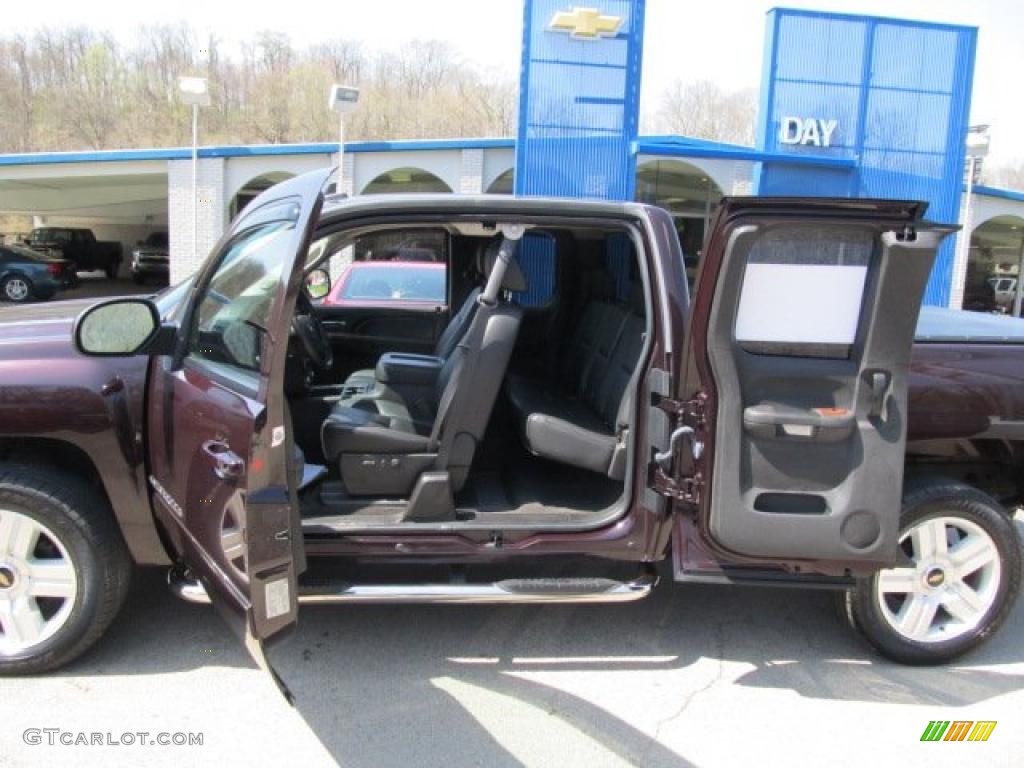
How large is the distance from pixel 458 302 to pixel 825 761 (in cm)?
309

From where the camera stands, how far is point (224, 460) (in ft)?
8.08

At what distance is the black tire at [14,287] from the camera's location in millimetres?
20516

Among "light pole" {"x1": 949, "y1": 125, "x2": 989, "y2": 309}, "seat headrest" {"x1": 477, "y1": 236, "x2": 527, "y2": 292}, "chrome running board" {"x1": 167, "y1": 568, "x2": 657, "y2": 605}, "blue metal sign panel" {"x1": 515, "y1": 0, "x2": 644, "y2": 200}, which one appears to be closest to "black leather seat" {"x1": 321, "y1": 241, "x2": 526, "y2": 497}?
"seat headrest" {"x1": 477, "y1": 236, "x2": 527, "y2": 292}

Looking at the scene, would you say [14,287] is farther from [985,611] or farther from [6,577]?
[985,611]

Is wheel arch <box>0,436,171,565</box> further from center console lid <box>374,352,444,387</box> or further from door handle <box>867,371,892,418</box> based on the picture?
door handle <box>867,371,892,418</box>

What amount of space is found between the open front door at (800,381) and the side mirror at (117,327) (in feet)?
6.25

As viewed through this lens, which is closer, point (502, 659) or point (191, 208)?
point (502, 659)

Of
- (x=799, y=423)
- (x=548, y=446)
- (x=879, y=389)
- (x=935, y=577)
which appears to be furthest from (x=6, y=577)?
(x=935, y=577)

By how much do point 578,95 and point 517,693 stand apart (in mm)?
11881

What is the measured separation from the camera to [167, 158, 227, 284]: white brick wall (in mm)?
19281

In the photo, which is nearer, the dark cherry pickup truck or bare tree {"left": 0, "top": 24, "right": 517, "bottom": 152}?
the dark cherry pickup truck

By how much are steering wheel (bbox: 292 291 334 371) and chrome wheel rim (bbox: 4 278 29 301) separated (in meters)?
19.5

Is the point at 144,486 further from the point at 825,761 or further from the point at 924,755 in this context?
the point at 924,755

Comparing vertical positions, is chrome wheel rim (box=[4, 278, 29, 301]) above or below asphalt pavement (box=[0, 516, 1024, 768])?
below
